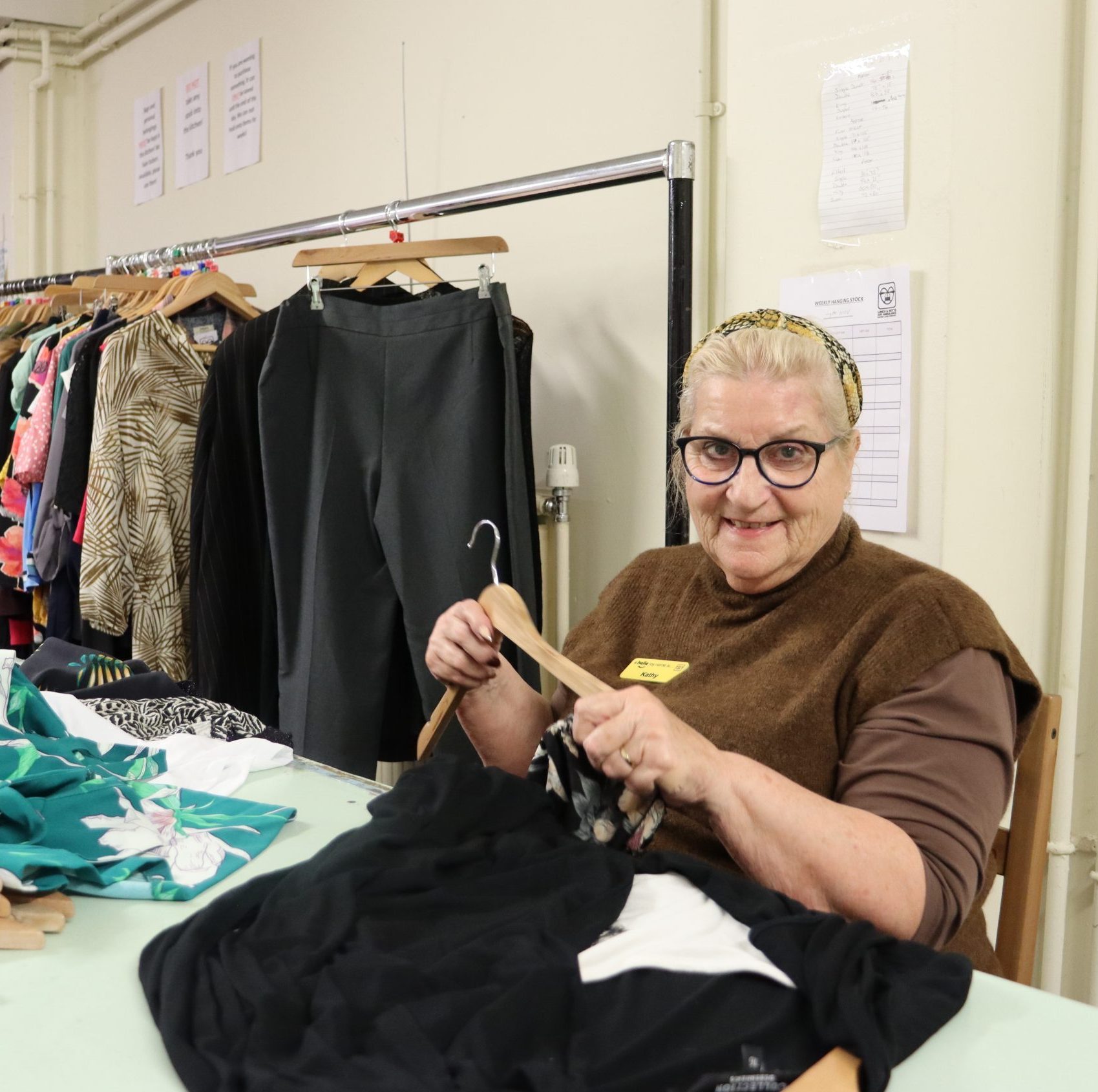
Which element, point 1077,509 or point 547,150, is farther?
point 547,150

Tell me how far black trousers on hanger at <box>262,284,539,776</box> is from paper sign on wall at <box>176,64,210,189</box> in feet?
6.41

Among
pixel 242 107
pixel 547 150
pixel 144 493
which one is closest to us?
pixel 144 493

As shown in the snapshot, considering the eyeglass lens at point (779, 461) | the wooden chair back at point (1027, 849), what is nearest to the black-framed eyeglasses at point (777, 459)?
the eyeglass lens at point (779, 461)

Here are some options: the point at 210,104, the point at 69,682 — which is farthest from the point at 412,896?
the point at 210,104

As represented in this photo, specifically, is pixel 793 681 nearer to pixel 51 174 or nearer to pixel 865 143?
pixel 865 143

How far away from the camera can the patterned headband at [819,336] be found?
1343 mm

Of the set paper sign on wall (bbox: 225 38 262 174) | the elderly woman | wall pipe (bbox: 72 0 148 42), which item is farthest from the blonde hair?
wall pipe (bbox: 72 0 148 42)

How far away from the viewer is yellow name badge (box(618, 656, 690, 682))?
4.57ft

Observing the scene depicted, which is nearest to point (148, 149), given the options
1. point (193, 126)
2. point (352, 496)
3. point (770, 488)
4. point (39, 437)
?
point (193, 126)

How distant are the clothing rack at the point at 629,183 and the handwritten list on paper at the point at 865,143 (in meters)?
0.25

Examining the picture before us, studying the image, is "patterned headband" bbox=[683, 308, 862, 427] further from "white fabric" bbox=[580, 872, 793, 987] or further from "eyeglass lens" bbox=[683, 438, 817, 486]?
"white fabric" bbox=[580, 872, 793, 987]

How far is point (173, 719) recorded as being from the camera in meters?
1.57

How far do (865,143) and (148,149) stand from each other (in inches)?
130

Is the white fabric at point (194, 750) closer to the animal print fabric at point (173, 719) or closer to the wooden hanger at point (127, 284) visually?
the animal print fabric at point (173, 719)
